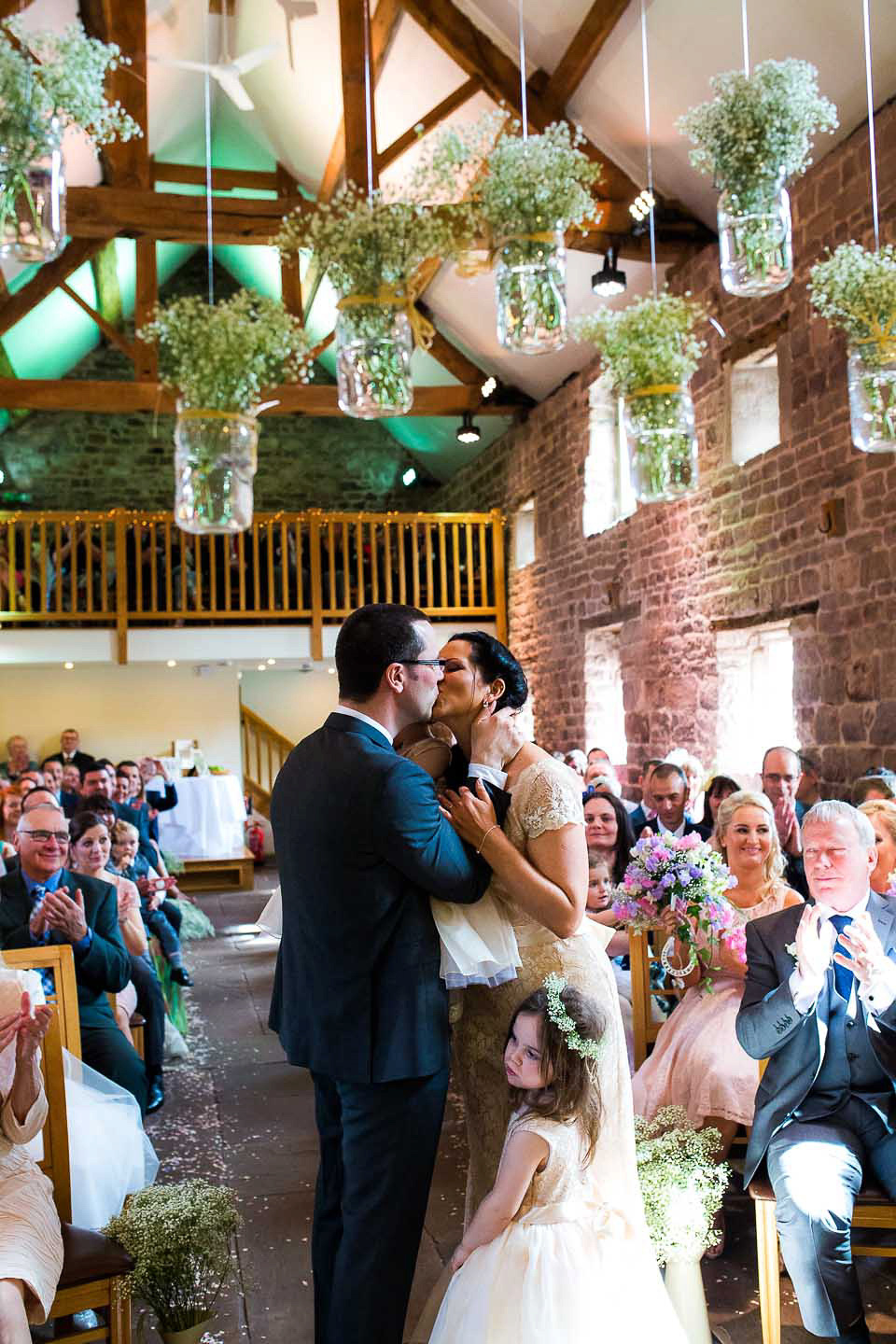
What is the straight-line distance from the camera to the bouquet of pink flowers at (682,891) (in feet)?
10.0

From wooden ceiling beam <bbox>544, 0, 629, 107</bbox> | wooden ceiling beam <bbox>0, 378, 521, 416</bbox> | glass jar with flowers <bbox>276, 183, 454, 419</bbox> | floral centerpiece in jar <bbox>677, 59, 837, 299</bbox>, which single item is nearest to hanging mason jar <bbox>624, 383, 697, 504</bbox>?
floral centerpiece in jar <bbox>677, 59, 837, 299</bbox>

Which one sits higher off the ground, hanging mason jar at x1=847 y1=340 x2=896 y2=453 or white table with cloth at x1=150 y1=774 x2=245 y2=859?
hanging mason jar at x1=847 y1=340 x2=896 y2=453

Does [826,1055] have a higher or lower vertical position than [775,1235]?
higher

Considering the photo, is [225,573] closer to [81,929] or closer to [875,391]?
[81,929]

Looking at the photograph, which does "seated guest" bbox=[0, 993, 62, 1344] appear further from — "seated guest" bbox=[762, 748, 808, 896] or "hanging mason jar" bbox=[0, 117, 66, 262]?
"seated guest" bbox=[762, 748, 808, 896]

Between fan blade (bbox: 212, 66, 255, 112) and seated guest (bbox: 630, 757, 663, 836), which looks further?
fan blade (bbox: 212, 66, 255, 112)

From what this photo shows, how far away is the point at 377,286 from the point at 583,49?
5356mm

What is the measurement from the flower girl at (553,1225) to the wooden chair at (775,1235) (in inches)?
15.3

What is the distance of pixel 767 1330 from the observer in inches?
93.4

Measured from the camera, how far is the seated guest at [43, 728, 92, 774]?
11.0 meters

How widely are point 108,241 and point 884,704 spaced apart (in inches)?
386

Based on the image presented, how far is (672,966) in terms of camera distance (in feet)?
10.6

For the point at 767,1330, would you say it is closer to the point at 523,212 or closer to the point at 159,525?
the point at 523,212

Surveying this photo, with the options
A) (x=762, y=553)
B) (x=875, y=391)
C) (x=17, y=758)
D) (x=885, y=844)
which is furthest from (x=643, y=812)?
(x=17, y=758)
